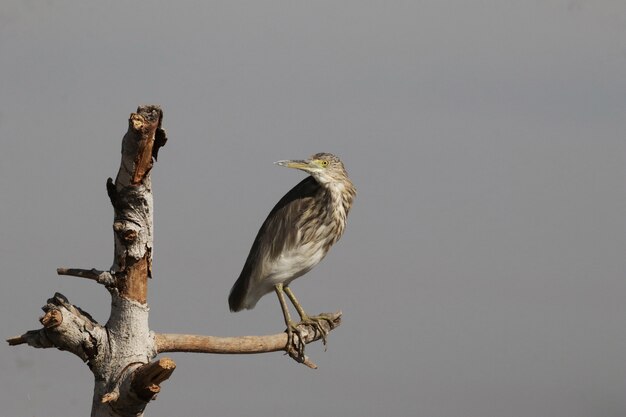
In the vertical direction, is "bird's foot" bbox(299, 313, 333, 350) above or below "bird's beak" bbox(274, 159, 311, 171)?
below

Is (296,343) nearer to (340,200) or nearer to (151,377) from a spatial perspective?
(340,200)

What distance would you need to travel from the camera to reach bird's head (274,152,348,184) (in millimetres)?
8477

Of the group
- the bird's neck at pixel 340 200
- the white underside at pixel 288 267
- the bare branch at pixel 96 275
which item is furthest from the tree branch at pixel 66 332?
the bird's neck at pixel 340 200

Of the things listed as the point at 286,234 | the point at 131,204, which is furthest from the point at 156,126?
the point at 286,234

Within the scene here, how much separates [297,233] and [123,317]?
207 centimetres

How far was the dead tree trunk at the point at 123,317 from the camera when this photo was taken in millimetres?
6344


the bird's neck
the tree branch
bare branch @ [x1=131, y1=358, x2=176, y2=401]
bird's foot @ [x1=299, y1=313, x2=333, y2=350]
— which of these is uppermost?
the bird's neck

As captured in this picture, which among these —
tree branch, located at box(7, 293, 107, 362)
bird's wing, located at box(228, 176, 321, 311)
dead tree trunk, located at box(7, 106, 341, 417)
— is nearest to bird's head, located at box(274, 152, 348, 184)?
bird's wing, located at box(228, 176, 321, 311)

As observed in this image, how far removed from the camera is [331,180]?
852 cm

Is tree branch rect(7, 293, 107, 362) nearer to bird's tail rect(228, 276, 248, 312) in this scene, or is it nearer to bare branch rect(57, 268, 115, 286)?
bare branch rect(57, 268, 115, 286)

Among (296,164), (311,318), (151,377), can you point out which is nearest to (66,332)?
(151,377)

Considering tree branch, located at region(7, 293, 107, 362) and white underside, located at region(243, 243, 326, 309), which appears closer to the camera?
tree branch, located at region(7, 293, 107, 362)

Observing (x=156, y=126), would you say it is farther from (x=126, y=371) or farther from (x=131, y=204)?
(x=126, y=371)

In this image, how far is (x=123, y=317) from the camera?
21.8ft
